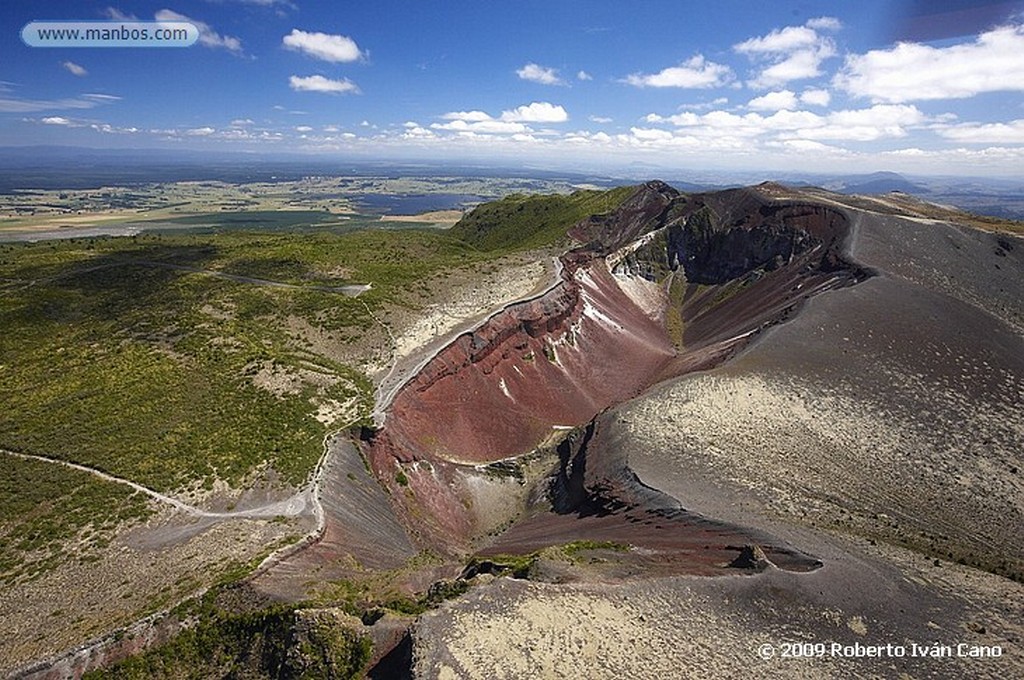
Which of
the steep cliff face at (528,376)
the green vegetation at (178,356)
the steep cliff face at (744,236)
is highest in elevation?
the steep cliff face at (744,236)

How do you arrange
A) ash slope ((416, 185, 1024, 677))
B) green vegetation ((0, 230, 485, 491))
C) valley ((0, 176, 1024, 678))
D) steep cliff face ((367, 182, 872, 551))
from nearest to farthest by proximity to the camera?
1. ash slope ((416, 185, 1024, 677))
2. valley ((0, 176, 1024, 678))
3. green vegetation ((0, 230, 485, 491))
4. steep cliff face ((367, 182, 872, 551))

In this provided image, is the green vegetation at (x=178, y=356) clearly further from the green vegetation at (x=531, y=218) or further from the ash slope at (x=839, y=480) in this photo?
the green vegetation at (x=531, y=218)

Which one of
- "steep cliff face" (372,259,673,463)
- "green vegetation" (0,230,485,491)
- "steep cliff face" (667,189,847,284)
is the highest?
"steep cliff face" (667,189,847,284)

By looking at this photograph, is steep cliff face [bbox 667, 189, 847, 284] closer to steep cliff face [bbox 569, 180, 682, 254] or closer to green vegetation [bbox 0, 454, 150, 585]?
steep cliff face [bbox 569, 180, 682, 254]

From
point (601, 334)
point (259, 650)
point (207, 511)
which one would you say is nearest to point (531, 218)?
point (601, 334)

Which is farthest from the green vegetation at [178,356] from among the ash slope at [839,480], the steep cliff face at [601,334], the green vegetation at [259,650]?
the ash slope at [839,480]

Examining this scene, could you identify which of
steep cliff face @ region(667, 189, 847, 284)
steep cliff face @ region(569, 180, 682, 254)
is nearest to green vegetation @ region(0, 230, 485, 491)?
steep cliff face @ region(569, 180, 682, 254)

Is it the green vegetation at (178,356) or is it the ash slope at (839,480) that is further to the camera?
the green vegetation at (178,356)
